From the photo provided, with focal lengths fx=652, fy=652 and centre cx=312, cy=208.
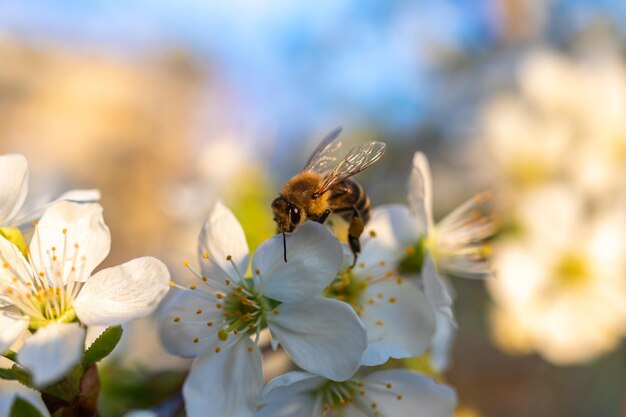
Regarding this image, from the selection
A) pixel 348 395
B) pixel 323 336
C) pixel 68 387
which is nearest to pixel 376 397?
pixel 348 395

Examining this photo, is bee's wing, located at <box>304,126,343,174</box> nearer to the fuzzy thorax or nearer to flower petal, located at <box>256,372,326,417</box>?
the fuzzy thorax

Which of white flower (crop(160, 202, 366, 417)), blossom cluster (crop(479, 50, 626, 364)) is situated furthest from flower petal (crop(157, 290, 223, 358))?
blossom cluster (crop(479, 50, 626, 364))

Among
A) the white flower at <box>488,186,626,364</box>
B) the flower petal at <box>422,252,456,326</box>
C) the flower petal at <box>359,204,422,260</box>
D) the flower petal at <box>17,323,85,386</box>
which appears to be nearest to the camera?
the flower petal at <box>17,323,85,386</box>

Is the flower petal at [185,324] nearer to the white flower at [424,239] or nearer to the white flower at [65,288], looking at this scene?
the white flower at [65,288]

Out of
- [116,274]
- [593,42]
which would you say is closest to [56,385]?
[116,274]

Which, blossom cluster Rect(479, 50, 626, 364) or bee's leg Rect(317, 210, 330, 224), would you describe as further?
blossom cluster Rect(479, 50, 626, 364)

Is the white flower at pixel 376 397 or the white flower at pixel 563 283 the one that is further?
the white flower at pixel 563 283

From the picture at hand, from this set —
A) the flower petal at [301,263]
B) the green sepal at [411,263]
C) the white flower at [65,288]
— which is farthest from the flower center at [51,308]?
the green sepal at [411,263]
